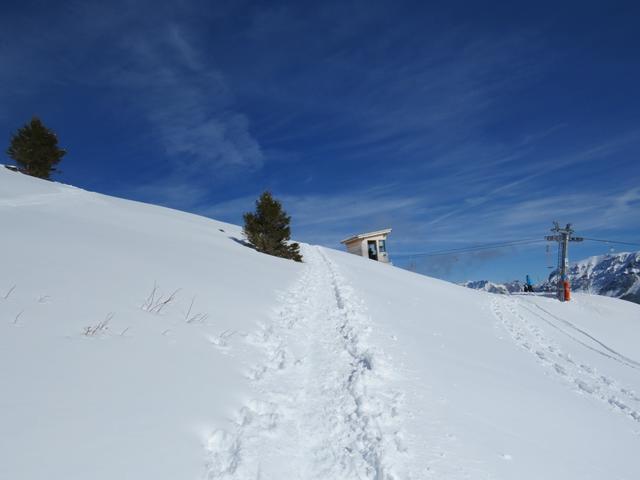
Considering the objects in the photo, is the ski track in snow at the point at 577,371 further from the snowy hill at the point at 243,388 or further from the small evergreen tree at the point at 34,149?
the small evergreen tree at the point at 34,149

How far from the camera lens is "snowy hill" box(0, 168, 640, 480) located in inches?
104

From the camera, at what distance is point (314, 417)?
12.2 feet

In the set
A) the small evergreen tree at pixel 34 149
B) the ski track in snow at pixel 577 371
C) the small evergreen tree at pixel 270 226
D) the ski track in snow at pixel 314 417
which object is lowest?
the ski track in snow at pixel 577 371

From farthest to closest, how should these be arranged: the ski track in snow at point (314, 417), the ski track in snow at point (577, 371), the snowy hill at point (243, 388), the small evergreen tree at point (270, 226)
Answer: the small evergreen tree at point (270, 226) < the ski track in snow at point (577, 371) < the ski track in snow at point (314, 417) < the snowy hill at point (243, 388)

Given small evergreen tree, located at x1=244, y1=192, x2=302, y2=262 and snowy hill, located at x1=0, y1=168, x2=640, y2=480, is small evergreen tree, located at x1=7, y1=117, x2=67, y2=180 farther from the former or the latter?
snowy hill, located at x1=0, y1=168, x2=640, y2=480

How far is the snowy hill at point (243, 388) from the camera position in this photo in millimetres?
2654

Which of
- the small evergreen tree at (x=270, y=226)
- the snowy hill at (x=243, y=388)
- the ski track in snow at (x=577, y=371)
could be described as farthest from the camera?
the small evergreen tree at (x=270, y=226)

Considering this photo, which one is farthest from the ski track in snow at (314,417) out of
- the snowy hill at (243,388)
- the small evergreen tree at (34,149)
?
the small evergreen tree at (34,149)

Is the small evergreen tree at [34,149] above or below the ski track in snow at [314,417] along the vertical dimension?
above

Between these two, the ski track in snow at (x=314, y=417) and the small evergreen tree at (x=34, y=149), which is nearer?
the ski track in snow at (x=314, y=417)

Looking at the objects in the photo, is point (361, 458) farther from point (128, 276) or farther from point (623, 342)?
point (623, 342)

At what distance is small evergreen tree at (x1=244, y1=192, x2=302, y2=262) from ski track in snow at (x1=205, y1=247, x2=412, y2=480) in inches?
486

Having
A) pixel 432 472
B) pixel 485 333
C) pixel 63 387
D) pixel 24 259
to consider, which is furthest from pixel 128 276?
pixel 485 333

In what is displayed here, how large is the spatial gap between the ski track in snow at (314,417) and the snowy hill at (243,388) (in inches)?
0.7
